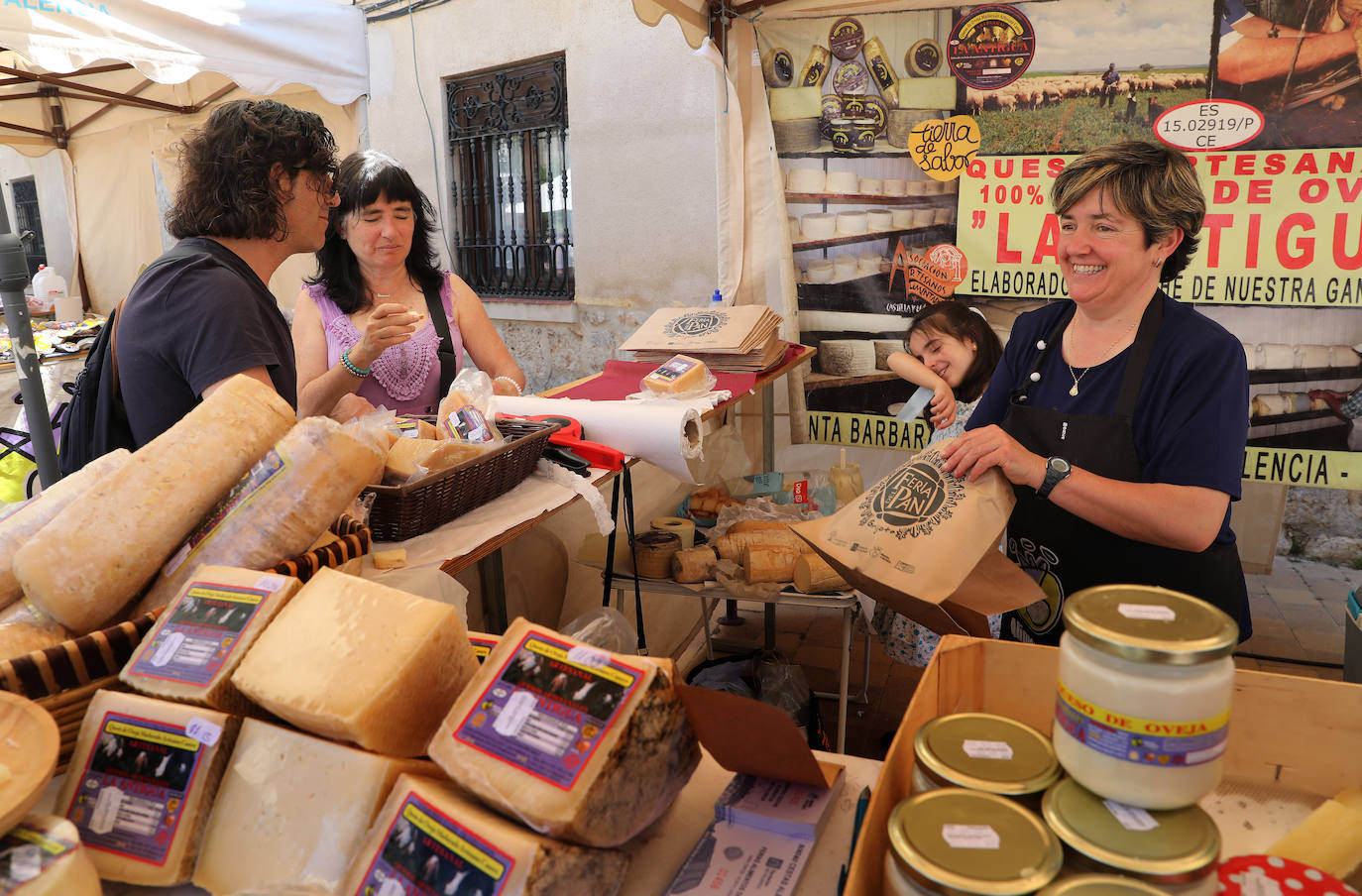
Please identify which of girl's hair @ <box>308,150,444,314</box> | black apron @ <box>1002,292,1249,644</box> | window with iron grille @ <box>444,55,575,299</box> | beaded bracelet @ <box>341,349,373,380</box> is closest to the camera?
black apron @ <box>1002,292,1249,644</box>

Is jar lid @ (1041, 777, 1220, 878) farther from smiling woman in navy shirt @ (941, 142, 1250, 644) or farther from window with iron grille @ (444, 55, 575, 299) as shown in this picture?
window with iron grille @ (444, 55, 575, 299)

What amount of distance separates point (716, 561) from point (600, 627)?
1.60 metres

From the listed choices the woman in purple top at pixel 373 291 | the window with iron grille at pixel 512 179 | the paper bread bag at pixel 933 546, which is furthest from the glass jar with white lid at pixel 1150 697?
the window with iron grille at pixel 512 179

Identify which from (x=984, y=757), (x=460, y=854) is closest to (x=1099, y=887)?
(x=984, y=757)

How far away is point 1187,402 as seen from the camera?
1722 millimetres

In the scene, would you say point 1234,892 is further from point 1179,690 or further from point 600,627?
point 600,627

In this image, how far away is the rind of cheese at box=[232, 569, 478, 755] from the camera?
0.90 m

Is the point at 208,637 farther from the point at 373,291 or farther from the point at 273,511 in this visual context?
the point at 373,291

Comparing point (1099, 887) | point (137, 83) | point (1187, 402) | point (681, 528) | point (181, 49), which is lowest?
point (681, 528)

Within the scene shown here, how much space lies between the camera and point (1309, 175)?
3150 millimetres

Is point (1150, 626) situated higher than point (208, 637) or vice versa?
point (1150, 626)

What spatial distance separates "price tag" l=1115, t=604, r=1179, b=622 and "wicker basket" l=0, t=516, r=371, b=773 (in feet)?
3.66

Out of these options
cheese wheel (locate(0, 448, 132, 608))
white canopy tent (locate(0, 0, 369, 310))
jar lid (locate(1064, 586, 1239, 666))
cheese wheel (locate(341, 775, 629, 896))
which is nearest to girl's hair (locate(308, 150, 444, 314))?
white canopy tent (locate(0, 0, 369, 310))

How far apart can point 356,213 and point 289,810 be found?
233 cm
